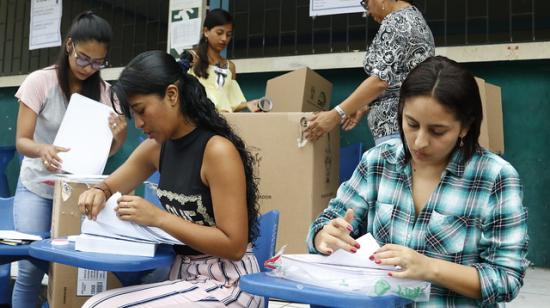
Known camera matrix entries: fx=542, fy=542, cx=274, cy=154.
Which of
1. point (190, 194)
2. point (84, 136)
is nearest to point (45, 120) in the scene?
point (84, 136)

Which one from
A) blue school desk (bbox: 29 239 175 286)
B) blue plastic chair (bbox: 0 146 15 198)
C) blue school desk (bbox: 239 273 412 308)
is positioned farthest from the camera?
blue plastic chair (bbox: 0 146 15 198)

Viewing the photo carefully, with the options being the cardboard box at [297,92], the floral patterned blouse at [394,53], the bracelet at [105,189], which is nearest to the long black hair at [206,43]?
the cardboard box at [297,92]

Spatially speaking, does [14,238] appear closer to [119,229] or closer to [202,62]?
[119,229]

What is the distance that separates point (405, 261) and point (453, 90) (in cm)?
36

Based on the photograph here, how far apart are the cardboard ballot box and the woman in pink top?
110mm

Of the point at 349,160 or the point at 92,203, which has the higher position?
the point at 349,160

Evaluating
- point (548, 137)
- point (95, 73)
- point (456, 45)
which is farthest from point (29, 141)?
point (548, 137)

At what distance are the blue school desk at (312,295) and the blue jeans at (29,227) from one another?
1.40m

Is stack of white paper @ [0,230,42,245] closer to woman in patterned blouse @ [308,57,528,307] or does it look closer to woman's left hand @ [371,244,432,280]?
woman in patterned blouse @ [308,57,528,307]

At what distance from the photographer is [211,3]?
12.8ft

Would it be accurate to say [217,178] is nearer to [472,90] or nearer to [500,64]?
[472,90]

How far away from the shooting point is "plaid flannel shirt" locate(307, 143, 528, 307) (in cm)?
103

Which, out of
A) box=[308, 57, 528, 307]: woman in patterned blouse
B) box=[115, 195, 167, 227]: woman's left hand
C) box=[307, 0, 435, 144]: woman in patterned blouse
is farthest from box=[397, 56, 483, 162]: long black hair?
box=[307, 0, 435, 144]: woman in patterned blouse

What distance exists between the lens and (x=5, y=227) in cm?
242
